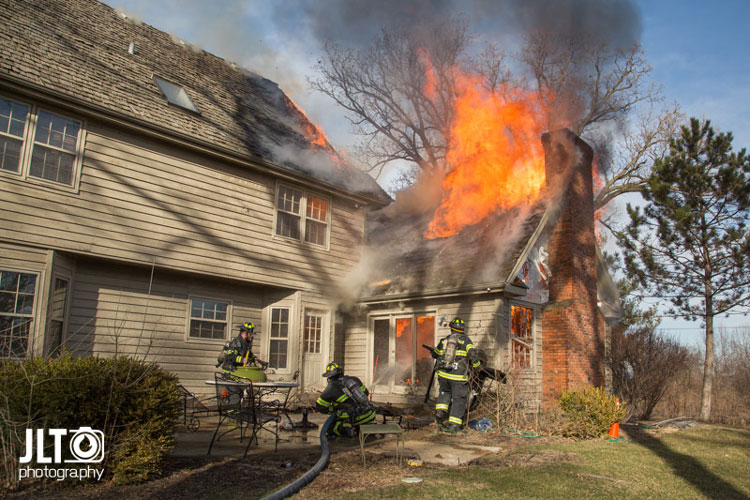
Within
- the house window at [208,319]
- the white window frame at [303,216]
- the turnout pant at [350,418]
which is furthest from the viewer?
the white window frame at [303,216]

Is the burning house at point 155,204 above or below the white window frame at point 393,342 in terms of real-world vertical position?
above

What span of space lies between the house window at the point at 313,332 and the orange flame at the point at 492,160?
184 inches

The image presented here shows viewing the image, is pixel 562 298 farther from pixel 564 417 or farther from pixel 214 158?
pixel 214 158

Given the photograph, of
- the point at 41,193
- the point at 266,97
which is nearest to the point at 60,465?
the point at 41,193

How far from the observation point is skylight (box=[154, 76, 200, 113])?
12.9m

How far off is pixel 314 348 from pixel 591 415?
23.6 ft

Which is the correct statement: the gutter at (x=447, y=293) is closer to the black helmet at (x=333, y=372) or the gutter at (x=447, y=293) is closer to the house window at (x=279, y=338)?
the house window at (x=279, y=338)

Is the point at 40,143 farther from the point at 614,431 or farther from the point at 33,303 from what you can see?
the point at 614,431

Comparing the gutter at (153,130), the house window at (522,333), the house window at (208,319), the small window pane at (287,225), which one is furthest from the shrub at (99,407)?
the house window at (522,333)

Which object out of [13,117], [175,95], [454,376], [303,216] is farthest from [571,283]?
[13,117]

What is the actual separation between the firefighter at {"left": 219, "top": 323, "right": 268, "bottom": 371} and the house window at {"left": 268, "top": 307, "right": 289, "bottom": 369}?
354 centimetres

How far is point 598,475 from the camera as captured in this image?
6699 millimetres

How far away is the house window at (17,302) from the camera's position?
949cm

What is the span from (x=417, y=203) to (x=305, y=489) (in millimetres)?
17014
